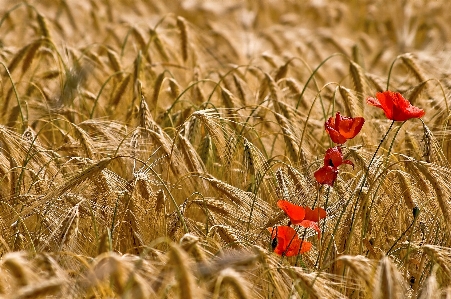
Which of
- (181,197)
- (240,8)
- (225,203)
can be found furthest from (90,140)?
(240,8)

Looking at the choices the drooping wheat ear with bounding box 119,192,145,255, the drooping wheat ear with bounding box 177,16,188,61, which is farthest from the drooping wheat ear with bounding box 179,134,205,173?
the drooping wheat ear with bounding box 177,16,188,61

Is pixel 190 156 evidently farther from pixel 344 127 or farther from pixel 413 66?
pixel 413 66

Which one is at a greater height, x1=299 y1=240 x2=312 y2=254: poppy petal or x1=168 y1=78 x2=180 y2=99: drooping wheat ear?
x1=168 y1=78 x2=180 y2=99: drooping wheat ear

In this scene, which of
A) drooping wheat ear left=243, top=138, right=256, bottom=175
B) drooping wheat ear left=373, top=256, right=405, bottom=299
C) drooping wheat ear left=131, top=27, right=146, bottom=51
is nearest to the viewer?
drooping wheat ear left=373, top=256, right=405, bottom=299

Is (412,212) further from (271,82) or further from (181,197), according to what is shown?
(271,82)

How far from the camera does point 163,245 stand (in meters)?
2.10

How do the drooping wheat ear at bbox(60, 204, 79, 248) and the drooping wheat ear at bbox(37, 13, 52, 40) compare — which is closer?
the drooping wheat ear at bbox(60, 204, 79, 248)

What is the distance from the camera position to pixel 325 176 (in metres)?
1.85

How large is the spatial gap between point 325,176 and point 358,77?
3.50ft

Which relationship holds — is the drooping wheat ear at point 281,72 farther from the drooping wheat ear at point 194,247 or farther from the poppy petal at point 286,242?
the drooping wheat ear at point 194,247

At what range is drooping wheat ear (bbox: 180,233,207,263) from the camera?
158 centimetres

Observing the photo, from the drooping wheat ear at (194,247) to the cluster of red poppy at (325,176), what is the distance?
0.23 meters

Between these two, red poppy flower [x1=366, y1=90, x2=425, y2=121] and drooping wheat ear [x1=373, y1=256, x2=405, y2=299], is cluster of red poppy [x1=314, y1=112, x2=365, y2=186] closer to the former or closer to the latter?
red poppy flower [x1=366, y1=90, x2=425, y2=121]

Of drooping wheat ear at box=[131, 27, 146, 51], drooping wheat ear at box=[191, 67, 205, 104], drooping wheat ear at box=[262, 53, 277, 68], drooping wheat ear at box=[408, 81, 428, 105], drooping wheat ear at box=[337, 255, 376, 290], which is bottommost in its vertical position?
drooping wheat ear at box=[337, 255, 376, 290]
